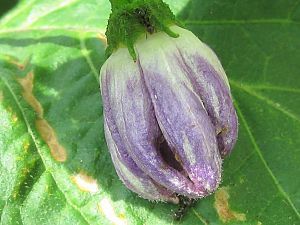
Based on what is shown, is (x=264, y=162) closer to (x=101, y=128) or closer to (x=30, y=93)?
(x=101, y=128)

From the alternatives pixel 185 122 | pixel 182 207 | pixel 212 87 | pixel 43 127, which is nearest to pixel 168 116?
pixel 185 122

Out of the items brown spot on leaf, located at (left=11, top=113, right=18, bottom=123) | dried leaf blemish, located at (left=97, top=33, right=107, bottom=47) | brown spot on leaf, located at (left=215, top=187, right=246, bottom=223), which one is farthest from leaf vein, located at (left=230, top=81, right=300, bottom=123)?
brown spot on leaf, located at (left=11, top=113, right=18, bottom=123)

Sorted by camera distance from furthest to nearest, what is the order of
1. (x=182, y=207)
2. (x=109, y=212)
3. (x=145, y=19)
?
1. (x=109, y=212)
2. (x=182, y=207)
3. (x=145, y=19)

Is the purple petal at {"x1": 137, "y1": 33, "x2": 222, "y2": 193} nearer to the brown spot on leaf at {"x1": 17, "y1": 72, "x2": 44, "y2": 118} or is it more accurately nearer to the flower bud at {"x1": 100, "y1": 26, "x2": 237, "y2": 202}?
the flower bud at {"x1": 100, "y1": 26, "x2": 237, "y2": 202}

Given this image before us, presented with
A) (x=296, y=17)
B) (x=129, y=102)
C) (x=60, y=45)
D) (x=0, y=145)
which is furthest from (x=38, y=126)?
(x=296, y=17)

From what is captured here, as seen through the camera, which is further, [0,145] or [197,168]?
[0,145]

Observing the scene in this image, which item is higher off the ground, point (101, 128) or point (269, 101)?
point (269, 101)

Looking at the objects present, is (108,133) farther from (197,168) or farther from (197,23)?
(197,23)
